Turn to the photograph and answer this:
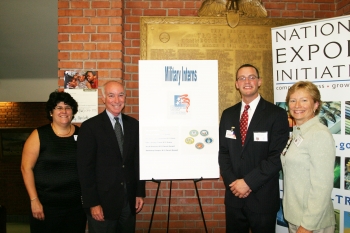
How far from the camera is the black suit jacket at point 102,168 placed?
79.1 inches

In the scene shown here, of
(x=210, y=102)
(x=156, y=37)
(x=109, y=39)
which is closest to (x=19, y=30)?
(x=109, y=39)

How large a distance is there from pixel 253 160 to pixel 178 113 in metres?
0.79

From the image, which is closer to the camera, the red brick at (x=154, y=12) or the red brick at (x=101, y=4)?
the red brick at (x=101, y=4)

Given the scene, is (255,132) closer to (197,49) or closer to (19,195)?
(197,49)

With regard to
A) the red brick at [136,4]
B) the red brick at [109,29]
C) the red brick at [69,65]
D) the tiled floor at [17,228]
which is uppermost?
the red brick at [136,4]

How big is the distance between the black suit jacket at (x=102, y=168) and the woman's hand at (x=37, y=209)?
390 millimetres

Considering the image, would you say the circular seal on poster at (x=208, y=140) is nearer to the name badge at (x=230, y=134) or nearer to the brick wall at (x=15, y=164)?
the name badge at (x=230, y=134)

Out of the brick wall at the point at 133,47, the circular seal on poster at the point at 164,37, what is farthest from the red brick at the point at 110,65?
the circular seal on poster at the point at 164,37

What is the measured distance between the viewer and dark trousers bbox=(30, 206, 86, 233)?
211 centimetres

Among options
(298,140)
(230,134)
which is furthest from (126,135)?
(298,140)

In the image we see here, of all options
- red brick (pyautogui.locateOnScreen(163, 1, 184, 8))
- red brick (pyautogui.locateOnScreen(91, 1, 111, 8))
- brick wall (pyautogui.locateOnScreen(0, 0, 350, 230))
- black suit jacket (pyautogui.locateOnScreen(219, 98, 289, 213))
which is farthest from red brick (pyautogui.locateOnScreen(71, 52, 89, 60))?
black suit jacket (pyautogui.locateOnScreen(219, 98, 289, 213))

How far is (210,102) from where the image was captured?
2.43 metres

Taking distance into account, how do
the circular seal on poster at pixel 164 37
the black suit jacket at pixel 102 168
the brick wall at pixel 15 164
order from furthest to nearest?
the brick wall at pixel 15 164, the circular seal on poster at pixel 164 37, the black suit jacket at pixel 102 168

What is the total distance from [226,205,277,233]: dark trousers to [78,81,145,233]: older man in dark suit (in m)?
0.85
